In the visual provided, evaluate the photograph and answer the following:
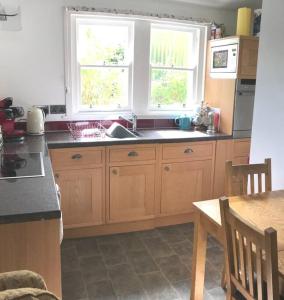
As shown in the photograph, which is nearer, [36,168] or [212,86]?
[36,168]

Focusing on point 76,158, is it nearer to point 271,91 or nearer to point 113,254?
point 113,254

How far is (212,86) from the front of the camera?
3.76 metres

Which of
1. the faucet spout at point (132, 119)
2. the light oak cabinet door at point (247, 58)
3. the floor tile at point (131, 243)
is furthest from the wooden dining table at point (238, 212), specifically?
the faucet spout at point (132, 119)

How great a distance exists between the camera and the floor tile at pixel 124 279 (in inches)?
94.2

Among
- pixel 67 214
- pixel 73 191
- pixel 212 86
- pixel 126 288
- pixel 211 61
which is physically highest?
pixel 211 61

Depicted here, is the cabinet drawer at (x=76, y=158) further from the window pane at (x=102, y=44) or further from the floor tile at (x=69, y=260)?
the window pane at (x=102, y=44)

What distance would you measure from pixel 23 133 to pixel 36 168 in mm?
1078

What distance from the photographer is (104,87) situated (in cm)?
355

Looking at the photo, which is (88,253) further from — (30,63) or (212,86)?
(212,86)

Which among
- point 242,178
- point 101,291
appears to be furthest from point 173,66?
point 101,291

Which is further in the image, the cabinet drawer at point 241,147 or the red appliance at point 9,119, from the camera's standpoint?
the cabinet drawer at point 241,147

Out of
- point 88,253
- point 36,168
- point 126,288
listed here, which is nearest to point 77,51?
point 36,168

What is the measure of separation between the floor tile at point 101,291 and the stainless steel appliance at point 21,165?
37.1 inches

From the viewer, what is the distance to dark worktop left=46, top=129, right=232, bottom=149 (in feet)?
9.56
